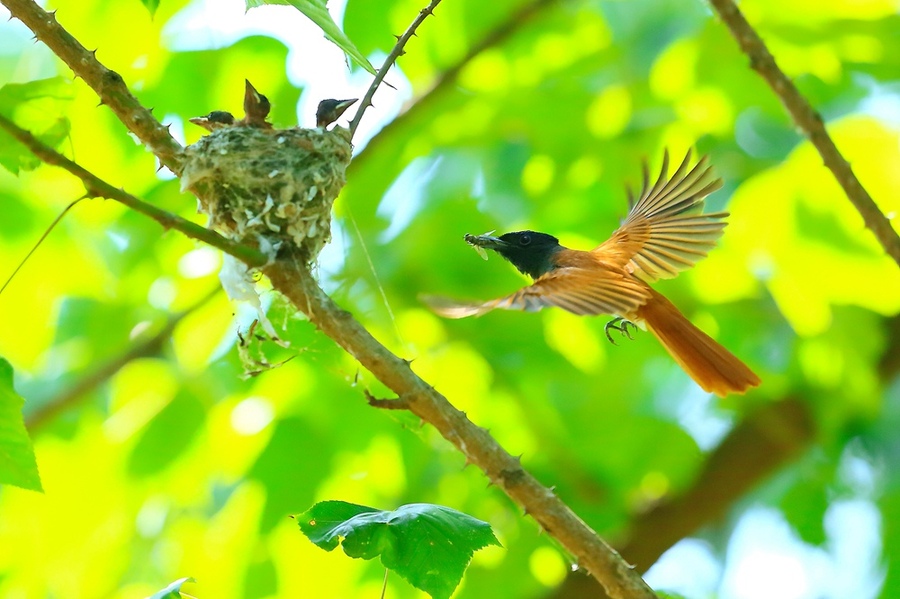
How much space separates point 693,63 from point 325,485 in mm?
3384

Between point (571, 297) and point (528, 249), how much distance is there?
1450 mm

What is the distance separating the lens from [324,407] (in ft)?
17.1

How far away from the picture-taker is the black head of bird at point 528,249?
490 cm

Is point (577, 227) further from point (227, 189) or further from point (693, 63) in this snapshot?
point (227, 189)

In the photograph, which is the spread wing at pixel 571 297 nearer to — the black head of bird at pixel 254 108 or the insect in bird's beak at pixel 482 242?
the insect in bird's beak at pixel 482 242

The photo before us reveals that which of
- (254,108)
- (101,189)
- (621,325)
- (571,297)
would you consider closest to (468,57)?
(254,108)

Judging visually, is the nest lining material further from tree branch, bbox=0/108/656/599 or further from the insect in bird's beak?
the insect in bird's beak

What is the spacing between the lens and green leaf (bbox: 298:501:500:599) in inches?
95.1

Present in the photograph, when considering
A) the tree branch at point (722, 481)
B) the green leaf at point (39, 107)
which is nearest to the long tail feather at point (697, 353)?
the tree branch at point (722, 481)

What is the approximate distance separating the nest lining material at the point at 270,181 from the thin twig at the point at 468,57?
60.6 inches

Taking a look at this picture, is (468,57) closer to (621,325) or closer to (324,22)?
(621,325)

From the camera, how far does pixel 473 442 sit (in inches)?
105

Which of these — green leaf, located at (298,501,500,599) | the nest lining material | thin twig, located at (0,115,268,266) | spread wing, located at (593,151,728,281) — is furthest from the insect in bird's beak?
thin twig, located at (0,115,268,266)

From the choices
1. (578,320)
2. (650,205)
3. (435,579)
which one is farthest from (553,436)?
(435,579)
